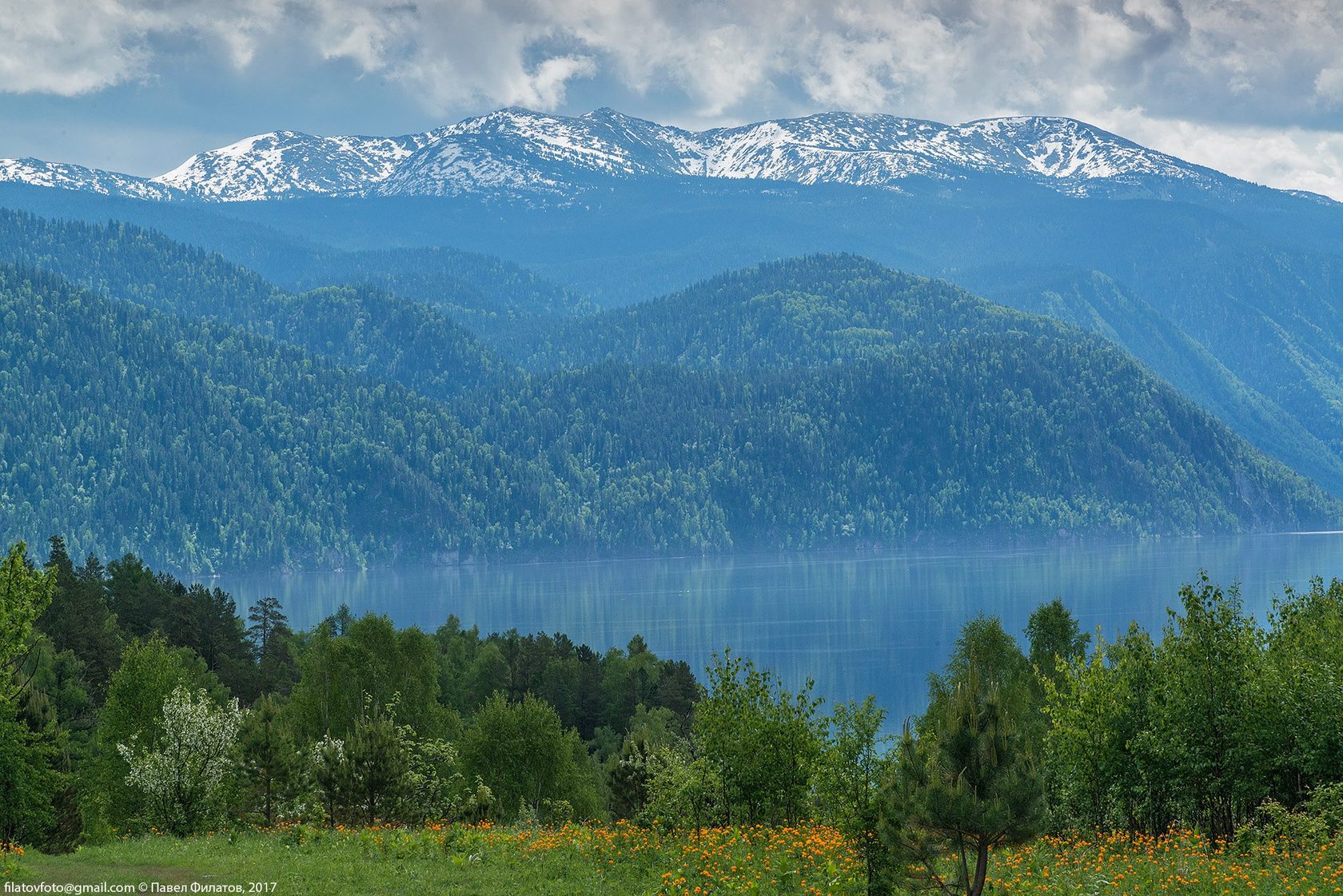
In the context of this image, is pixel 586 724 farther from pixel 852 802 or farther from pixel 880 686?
pixel 852 802

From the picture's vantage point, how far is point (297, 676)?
122125 mm

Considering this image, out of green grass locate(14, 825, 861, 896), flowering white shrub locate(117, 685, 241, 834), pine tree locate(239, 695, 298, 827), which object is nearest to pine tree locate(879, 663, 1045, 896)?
green grass locate(14, 825, 861, 896)

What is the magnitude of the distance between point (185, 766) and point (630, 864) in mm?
22876

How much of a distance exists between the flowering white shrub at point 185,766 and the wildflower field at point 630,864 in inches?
467

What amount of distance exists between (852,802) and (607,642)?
544 ft

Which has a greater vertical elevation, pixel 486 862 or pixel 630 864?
pixel 630 864

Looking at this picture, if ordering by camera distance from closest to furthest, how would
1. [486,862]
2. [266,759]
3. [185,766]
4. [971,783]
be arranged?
[971,783]
[486,862]
[185,766]
[266,759]

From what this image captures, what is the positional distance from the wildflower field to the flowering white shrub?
11.9 meters

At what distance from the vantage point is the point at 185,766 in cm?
5053

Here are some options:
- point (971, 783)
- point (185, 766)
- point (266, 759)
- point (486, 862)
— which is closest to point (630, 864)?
point (486, 862)

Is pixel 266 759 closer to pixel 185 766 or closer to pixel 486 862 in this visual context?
pixel 185 766

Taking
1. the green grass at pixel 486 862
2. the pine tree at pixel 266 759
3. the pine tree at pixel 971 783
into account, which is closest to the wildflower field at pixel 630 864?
the green grass at pixel 486 862

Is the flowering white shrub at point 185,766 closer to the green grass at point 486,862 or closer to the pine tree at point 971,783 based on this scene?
the green grass at point 486,862

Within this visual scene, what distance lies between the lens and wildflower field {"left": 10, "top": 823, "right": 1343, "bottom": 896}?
101 feet
